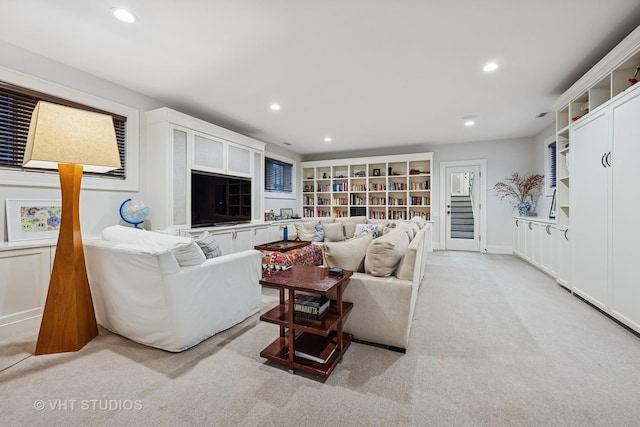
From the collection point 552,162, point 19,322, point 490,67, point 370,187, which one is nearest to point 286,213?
point 370,187

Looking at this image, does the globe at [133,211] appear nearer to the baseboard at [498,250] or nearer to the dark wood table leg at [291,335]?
the dark wood table leg at [291,335]

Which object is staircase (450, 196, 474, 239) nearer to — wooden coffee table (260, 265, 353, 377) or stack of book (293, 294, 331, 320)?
wooden coffee table (260, 265, 353, 377)

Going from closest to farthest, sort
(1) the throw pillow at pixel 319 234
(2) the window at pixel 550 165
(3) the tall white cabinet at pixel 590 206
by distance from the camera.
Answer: (3) the tall white cabinet at pixel 590 206
(2) the window at pixel 550 165
(1) the throw pillow at pixel 319 234

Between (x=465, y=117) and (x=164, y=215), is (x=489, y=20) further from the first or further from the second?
(x=164, y=215)

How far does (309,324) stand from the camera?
172 cm

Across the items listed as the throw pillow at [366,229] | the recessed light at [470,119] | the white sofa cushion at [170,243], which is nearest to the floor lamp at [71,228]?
the white sofa cushion at [170,243]

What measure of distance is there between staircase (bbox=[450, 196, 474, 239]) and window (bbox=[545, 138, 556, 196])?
152 cm

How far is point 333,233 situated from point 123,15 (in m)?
3.99

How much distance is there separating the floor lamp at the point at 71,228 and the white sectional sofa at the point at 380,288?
1.86m

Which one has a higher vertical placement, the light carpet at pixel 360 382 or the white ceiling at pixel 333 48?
the white ceiling at pixel 333 48

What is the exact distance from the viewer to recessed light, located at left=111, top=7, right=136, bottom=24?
196cm

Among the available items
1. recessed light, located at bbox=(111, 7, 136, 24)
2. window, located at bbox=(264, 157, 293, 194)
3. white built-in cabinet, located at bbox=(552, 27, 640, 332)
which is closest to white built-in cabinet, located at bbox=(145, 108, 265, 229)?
recessed light, located at bbox=(111, 7, 136, 24)

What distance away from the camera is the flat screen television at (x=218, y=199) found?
3.88 m

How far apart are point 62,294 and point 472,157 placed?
701cm
